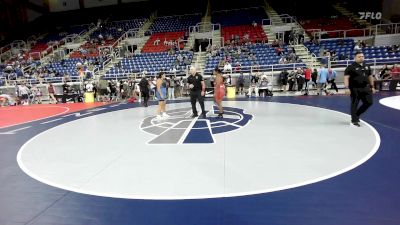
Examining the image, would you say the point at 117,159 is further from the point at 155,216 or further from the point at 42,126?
the point at 42,126

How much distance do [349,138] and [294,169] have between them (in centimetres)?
213

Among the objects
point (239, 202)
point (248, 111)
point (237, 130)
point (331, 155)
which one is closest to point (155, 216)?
point (239, 202)

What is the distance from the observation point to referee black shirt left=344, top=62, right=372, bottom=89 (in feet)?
21.4

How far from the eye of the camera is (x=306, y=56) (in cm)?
1905

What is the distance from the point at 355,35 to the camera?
2170 centimetres

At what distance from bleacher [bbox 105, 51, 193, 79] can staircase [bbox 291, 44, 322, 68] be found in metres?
7.17

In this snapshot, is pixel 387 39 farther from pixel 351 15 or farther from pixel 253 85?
pixel 253 85

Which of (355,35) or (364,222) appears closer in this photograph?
(364,222)

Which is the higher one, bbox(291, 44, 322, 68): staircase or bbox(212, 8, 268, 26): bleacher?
bbox(212, 8, 268, 26): bleacher

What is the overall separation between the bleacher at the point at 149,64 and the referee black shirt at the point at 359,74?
1294 cm

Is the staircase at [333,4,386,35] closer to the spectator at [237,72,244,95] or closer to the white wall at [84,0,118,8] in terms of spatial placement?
the spectator at [237,72,244,95]

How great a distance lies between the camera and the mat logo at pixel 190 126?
250 inches

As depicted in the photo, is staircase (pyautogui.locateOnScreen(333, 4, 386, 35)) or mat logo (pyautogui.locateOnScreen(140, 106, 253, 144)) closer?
mat logo (pyautogui.locateOnScreen(140, 106, 253, 144))

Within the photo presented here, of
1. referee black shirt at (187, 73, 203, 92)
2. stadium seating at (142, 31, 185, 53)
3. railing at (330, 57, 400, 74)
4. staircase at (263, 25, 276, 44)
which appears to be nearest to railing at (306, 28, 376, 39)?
staircase at (263, 25, 276, 44)
